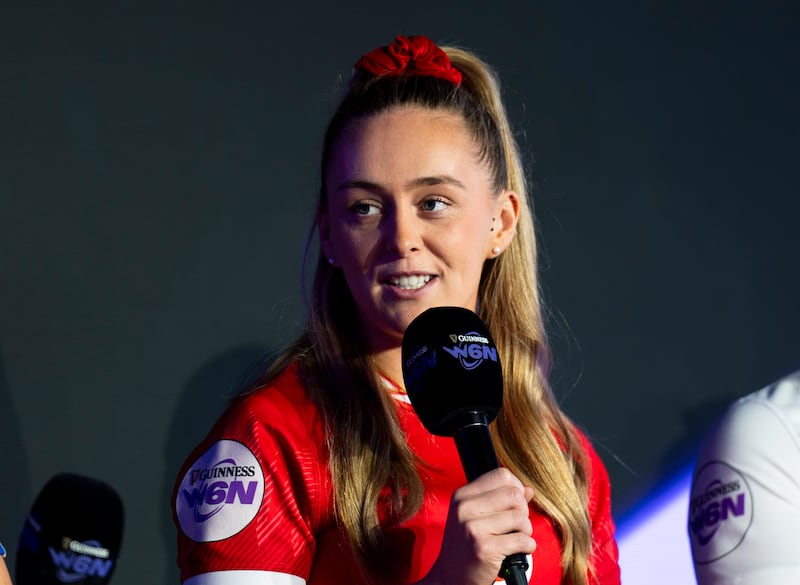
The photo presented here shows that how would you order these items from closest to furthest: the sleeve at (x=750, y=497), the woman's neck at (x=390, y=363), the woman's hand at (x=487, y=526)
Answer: the sleeve at (x=750, y=497) < the woman's hand at (x=487, y=526) < the woman's neck at (x=390, y=363)

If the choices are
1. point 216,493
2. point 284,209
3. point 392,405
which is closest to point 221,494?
point 216,493

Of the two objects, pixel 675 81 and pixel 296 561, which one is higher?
pixel 675 81

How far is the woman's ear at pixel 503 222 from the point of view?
1855 millimetres

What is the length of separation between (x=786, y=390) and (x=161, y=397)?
151 cm

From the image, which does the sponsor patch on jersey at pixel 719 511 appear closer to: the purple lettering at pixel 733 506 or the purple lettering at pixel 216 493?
the purple lettering at pixel 733 506

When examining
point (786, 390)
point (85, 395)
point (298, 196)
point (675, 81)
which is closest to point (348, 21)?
point (298, 196)

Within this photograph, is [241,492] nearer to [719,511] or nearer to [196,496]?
[196,496]

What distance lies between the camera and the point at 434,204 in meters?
1.71

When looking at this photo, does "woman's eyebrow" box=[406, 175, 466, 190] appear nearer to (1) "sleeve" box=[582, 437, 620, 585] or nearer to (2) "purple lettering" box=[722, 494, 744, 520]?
(1) "sleeve" box=[582, 437, 620, 585]

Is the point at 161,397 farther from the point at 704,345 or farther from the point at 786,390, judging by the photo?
the point at 786,390

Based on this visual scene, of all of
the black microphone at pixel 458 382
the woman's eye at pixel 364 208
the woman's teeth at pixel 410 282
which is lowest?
the black microphone at pixel 458 382

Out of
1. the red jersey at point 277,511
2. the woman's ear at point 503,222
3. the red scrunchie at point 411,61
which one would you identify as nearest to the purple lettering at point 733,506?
the red jersey at point 277,511

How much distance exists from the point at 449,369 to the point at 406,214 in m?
0.36

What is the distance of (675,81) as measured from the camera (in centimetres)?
289
